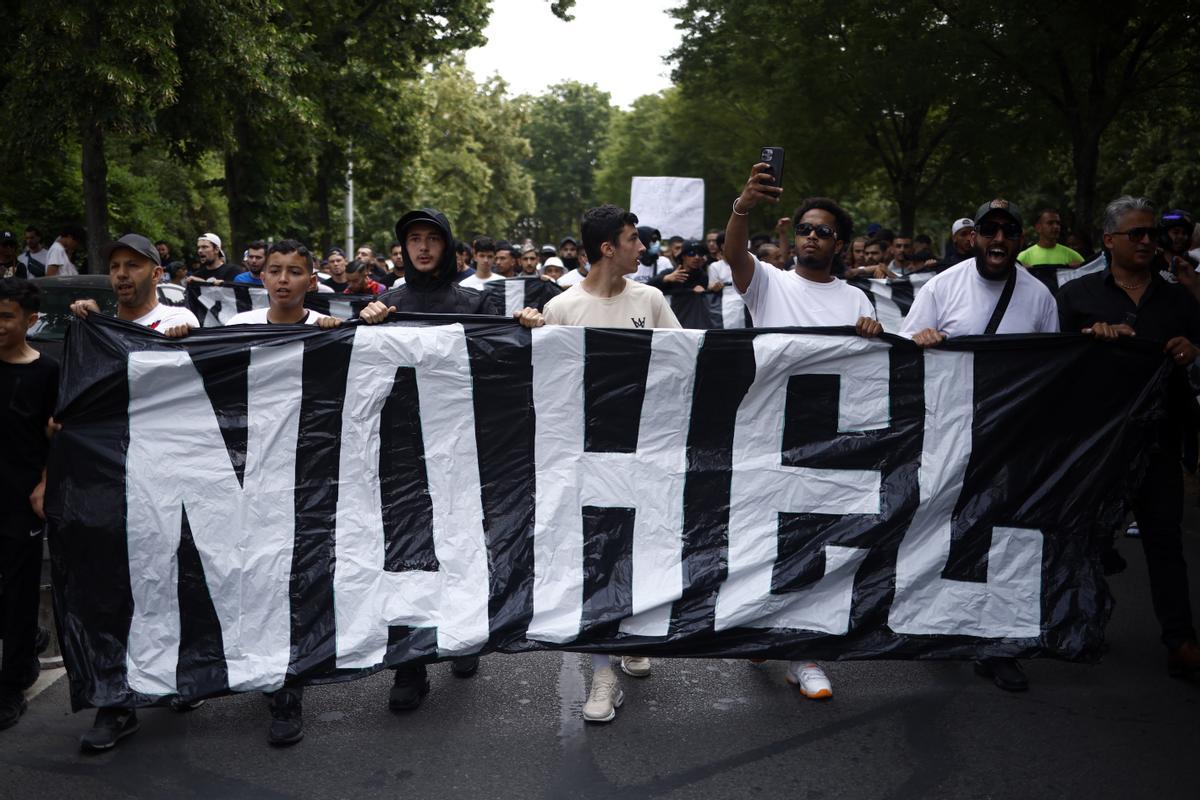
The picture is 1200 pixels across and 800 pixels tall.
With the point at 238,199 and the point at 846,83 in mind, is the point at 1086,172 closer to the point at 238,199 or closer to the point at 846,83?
the point at 846,83

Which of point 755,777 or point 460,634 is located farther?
point 460,634

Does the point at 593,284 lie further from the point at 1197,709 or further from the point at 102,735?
the point at 1197,709

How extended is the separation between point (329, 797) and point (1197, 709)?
11.2ft

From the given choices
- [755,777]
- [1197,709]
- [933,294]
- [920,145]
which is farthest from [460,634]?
[920,145]

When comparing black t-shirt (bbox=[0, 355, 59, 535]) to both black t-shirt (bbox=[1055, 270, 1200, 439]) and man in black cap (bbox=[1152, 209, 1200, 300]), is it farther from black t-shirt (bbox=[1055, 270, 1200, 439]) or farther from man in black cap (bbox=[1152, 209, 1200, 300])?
man in black cap (bbox=[1152, 209, 1200, 300])

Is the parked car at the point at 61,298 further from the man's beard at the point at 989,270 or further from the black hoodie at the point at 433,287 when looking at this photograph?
the man's beard at the point at 989,270

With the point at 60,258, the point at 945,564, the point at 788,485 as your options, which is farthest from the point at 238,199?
the point at 945,564

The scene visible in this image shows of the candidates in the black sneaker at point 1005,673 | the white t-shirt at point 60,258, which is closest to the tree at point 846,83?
the white t-shirt at point 60,258

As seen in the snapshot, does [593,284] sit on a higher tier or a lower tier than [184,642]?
higher

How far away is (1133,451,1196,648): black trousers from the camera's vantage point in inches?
199

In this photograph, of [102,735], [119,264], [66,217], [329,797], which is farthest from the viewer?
[66,217]

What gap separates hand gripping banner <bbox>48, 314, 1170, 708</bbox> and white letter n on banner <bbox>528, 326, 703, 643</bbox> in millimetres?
11

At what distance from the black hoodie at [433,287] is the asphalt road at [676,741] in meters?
1.65

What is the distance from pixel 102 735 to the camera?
4.27m
